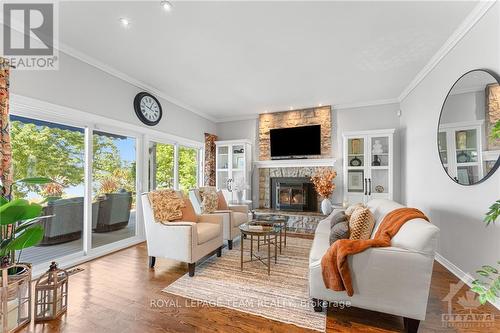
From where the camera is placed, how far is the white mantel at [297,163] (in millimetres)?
4988

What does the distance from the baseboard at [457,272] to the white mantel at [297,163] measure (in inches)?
98.5

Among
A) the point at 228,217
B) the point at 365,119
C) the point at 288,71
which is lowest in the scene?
the point at 228,217

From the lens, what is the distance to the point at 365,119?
486 cm

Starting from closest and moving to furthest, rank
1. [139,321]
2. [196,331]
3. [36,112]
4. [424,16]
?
1. [196,331]
2. [139,321]
3. [424,16]
4. [36,112]

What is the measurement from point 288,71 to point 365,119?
8.11ft

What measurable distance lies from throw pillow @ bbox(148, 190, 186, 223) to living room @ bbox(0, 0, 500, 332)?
3cm

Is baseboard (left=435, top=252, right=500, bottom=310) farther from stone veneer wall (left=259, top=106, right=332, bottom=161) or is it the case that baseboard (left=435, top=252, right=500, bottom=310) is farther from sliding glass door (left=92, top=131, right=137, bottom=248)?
sliding glass door (left=92, top=131, right=137, bottom=248)

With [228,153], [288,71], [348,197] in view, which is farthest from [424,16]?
[228,153]

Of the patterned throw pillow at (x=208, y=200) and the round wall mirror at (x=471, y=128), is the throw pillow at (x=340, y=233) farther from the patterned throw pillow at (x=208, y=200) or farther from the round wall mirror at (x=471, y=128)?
the patterned throw pillow at (x=208, y=200)

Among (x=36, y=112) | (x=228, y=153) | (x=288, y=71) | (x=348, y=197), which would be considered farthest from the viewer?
(x=228, y=153)

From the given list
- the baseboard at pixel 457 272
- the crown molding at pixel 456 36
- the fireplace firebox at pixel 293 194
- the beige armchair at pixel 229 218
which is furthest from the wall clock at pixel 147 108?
the baseboard at pixel 457 272

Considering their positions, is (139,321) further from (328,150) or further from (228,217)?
(328,150)

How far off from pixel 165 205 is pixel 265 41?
2354mm

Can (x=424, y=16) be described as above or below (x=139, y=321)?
above
